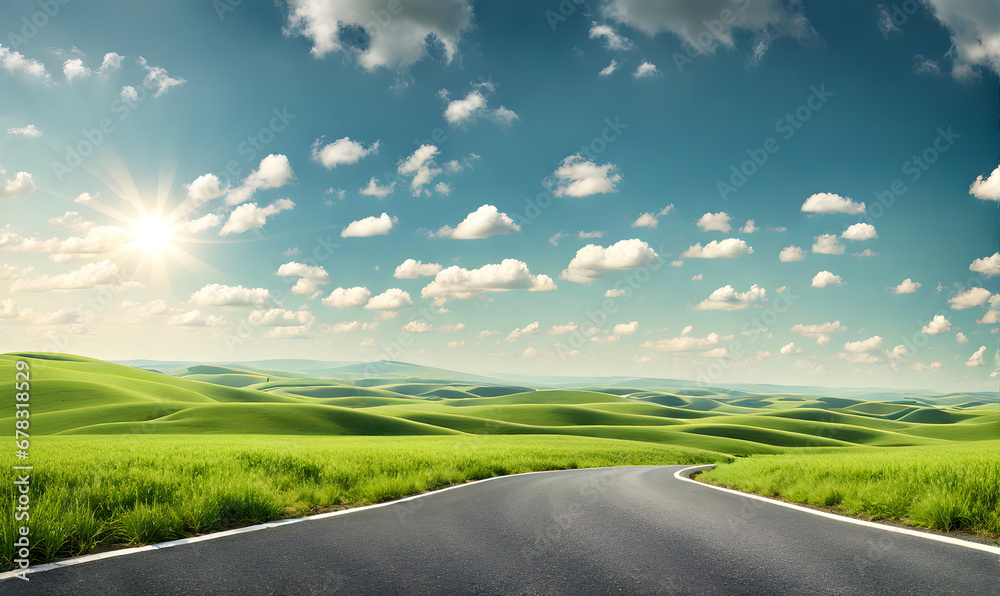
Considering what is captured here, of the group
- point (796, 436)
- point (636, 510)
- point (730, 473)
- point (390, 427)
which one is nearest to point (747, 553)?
point (636, 510)

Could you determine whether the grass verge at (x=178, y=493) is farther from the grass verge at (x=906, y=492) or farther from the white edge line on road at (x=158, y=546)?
the grass verge at (x=906, y=492)

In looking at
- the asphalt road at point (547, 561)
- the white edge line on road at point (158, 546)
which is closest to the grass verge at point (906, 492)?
the asphalt road at point (547, 561)

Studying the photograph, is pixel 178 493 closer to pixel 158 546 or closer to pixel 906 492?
pixel 158 546

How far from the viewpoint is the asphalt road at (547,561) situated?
14.1 feet

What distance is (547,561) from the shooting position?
5133mm

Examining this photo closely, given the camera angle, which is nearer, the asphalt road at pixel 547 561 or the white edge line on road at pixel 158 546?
the asphalt road at pixel 547 561

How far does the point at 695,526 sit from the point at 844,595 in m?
3.04

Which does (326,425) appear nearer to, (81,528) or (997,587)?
(81,528)

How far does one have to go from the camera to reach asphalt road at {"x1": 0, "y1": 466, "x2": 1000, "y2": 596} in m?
4.30

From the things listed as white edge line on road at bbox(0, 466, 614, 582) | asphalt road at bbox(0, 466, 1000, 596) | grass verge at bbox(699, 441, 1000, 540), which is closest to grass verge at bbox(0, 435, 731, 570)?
white edge line on road at bbox(0, 466, 614, 582)

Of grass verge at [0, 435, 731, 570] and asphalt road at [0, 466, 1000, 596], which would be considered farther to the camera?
grass verge at [0, 435, 731, 570]

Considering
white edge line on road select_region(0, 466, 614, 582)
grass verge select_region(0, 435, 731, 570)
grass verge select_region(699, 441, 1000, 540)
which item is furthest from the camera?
grass verge select_region(699, 441, 1000, 540)

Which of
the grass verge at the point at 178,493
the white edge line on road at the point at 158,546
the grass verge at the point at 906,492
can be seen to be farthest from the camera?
the grass verge at the point at 906,492

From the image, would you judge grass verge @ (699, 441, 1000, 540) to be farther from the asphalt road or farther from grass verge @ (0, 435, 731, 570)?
grass verge @ (0, 435, 731, 570)
